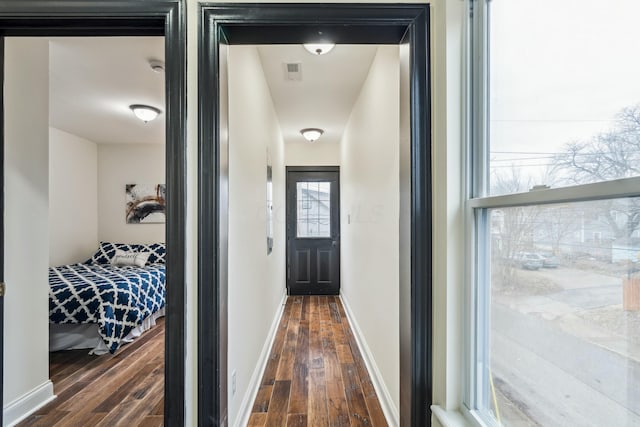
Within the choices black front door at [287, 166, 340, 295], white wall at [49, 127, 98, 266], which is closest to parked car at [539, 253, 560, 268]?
black front door at [287, 166, 340, 295]

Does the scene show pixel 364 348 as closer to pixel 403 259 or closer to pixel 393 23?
pixel 403 259

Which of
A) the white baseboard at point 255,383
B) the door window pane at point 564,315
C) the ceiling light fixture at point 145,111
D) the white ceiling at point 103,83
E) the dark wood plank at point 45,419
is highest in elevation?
the white ceiling at point 103,83

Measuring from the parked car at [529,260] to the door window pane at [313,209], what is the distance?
4.66 metres

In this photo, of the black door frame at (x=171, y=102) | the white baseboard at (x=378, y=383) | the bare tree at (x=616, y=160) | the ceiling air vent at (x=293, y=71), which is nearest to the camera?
the bare tree at (x=616, y=160)

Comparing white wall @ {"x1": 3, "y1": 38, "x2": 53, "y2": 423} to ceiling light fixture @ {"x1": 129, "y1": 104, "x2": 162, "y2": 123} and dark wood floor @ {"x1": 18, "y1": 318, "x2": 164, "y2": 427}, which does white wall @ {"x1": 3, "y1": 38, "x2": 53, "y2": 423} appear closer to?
dark wood floor @ {"x1": 18, "y1": 318, "x2": 164, "y2": 427}

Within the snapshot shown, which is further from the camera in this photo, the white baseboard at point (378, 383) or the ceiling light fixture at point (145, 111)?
the ceiling light fixture at point (145, 111)

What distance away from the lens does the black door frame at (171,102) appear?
1.18m

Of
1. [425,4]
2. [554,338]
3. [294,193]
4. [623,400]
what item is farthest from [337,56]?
[294,193]

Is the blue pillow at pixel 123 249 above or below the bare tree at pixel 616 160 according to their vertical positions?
below

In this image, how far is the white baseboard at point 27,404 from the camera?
194cm

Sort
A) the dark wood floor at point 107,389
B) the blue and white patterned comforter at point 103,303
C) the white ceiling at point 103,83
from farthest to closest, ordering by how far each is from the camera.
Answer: the blue and white patterned comforter at point 103,303, the white ceiling at point 103,83, the dark wood floor at point 107,389

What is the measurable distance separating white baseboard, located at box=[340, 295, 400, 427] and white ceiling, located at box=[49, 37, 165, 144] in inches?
114

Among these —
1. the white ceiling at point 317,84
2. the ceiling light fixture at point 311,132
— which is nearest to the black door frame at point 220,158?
the white ceiling at point 317,84

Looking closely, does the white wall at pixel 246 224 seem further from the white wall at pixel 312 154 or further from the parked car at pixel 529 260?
the white wall at pixel 312 154
